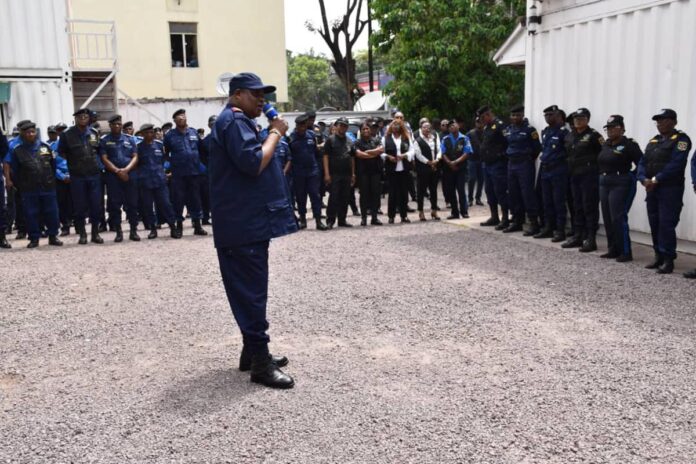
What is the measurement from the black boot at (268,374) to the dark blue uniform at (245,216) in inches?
2.3

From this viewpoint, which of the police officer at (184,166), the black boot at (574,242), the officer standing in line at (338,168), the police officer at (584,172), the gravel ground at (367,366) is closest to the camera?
the gravel ground at (367,366)

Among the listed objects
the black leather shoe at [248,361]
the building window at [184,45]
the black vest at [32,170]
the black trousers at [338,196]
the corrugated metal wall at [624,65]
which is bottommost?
the black leather shoe at [248,361]

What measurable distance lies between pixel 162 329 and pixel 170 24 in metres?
24.3

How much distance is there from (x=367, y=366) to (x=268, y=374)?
72 centimetres

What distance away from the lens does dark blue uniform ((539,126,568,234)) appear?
29.8 ft

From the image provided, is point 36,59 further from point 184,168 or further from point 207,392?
point 207,392

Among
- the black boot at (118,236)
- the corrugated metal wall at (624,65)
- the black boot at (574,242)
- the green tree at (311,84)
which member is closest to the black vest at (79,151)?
the black boot at (118,236)

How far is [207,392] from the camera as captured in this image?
435cm

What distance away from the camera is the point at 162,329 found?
19.0ft

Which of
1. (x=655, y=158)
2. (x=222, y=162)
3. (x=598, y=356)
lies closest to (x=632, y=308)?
(x=598, y=356)

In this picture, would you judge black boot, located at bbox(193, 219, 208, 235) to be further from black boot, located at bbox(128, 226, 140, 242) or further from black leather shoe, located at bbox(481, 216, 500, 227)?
black leather shoe, located at bbox(481, 216, 500, 227)

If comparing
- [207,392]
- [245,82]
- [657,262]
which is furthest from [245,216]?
[657,262]

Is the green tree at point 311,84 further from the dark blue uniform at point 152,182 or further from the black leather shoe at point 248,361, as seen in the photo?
the black leather shoe at point 248,361

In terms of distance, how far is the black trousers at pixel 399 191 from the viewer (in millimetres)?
11891
